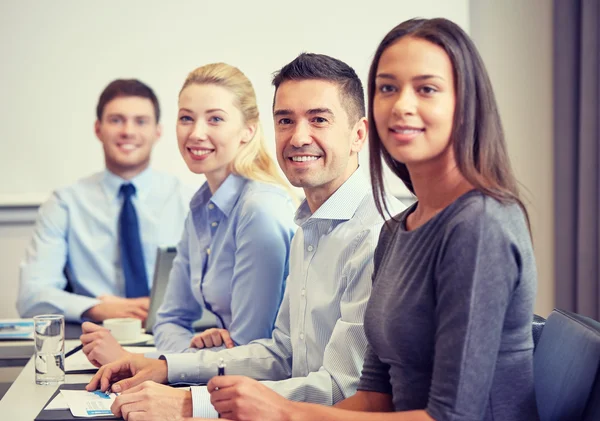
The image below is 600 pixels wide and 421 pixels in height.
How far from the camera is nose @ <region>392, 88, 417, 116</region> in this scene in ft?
3.71

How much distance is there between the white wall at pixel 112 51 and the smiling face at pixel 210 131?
1.51 meters

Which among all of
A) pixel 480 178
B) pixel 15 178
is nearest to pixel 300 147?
pixel 480 178

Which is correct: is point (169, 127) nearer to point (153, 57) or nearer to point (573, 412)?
point (153, 57)

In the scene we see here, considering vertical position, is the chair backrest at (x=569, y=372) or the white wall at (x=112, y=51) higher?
the white wall at (x=112, y=51)

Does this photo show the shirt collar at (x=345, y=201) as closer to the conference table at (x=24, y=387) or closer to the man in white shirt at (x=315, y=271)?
the man in white shirt at (x=315, y=271)

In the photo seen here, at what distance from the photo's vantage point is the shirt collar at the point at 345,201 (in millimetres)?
1656

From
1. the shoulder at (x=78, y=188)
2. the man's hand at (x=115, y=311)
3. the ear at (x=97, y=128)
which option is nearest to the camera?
the man's hand at (x=115, y=311)

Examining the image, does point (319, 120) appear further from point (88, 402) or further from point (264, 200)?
point (88, 402)

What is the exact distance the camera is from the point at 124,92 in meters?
3.60

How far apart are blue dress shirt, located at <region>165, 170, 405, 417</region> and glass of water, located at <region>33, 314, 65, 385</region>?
0.93 feet

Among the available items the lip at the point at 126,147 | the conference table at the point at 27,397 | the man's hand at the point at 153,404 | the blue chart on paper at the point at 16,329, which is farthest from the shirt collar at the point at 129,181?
the man's hand at the point at 153,404

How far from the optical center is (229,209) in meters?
2.16

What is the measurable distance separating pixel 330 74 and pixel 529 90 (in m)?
2.29

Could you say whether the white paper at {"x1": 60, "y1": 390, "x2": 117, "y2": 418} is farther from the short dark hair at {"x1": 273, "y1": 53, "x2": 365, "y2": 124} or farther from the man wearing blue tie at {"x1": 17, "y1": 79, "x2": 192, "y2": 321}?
the man wearing blue tie at {"x1": 17, "y1": 79, "x2": 192, "y2": 321}
